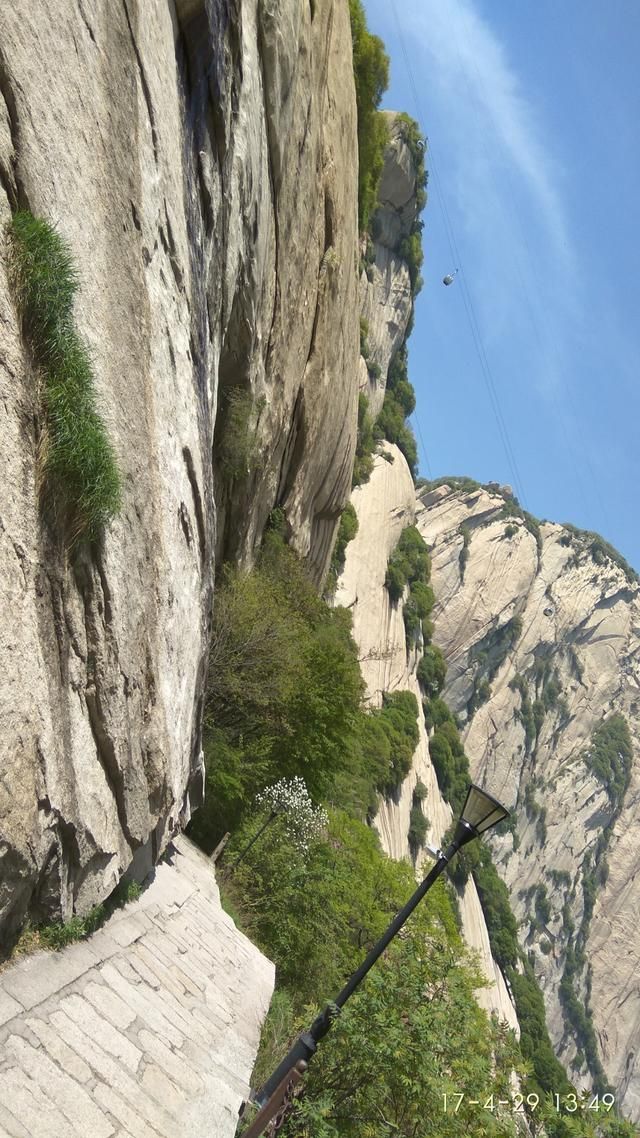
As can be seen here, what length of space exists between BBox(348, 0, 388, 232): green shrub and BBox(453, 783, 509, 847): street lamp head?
2364cm

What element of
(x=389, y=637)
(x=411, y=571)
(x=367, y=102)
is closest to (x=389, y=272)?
(x=411, y=571)

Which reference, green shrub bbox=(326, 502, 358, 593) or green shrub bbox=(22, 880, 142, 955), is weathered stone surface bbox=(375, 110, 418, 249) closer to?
green shrub bbox=(326, 502, 358, 593)

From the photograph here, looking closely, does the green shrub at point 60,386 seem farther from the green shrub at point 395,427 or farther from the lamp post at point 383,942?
the green shrub at point 395,427

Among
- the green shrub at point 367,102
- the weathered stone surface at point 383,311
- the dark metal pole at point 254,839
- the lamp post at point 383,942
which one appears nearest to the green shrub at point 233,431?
the dark metal pole at point 254,839

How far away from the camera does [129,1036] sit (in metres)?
5.21

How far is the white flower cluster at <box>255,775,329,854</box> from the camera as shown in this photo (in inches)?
658

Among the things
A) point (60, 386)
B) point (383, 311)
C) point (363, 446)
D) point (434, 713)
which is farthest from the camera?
point (434, 713)

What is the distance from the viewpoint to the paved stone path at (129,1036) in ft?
13.6

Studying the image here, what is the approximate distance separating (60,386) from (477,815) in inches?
170

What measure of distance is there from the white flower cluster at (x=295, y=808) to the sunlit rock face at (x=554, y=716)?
211ft

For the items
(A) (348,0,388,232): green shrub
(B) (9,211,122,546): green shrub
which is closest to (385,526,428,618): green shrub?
(A) (348,0,388,232): green shrub

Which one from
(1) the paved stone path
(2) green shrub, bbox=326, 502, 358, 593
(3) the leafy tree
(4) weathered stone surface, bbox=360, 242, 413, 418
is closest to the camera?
(1) the paved stone path

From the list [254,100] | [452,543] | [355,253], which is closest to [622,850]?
[452,543]

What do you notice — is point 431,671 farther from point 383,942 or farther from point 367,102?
point 383,942
